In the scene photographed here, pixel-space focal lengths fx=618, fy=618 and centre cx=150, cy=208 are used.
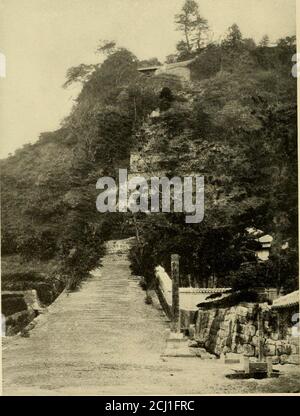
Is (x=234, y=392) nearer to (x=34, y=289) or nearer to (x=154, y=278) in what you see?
(x=154, y=278)

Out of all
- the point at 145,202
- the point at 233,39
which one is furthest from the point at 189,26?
the point at 145,202

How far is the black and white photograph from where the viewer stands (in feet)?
25.5

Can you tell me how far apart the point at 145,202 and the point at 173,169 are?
1.93 feet

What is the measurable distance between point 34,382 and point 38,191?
2.50 metres

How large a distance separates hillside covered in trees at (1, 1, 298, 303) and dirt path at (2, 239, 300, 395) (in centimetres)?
42

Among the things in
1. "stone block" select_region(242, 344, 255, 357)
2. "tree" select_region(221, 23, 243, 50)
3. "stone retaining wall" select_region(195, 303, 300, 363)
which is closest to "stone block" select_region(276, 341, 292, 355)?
"stone retaining wall" select_region(195, 303, 300, 363)

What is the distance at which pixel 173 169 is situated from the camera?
27.3 ft

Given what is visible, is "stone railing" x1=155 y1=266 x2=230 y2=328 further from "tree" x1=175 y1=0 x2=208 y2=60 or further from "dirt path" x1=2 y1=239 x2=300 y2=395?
"tree" x1=175 y1=0 x2=208 y2=60

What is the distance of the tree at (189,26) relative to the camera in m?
8.16

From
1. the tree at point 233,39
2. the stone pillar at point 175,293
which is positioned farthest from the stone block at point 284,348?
the tree at point 233,39
